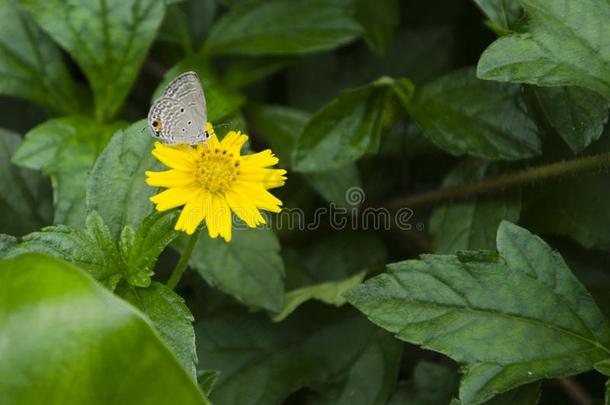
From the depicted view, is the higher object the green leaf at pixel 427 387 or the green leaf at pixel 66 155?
the green leaf at pixel 66 155

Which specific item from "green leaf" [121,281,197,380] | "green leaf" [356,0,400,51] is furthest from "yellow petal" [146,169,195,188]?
"green leaf" [356,0,400,51]

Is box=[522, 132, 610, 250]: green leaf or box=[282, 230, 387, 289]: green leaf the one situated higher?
box=[522, 132, 610, 250]: green leaf

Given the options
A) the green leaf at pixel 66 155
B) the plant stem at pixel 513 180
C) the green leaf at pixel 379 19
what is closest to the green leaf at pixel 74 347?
the green leaf at pixel 66 155

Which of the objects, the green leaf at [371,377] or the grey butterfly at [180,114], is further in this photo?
the green leaf at [371,377]

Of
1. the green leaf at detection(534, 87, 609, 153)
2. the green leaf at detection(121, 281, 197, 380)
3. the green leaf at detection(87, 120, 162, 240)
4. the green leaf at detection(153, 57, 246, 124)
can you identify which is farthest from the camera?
the green leaf at detection(153, 57, 246, 124)

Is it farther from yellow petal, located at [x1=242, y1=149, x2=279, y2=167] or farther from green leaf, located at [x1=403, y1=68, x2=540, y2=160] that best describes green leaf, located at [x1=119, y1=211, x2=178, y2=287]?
green leaf, located at [x1=403, y1=68, x2=540, y2=160]

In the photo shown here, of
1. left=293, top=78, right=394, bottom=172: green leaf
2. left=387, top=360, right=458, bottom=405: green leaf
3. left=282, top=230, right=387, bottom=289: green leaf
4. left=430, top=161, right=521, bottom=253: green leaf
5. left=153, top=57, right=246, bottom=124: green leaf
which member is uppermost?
left=153, top=57, right=246, bottom=124: green leaf

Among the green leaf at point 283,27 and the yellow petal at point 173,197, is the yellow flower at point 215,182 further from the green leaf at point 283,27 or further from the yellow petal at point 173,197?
the green leaf at point 283,27

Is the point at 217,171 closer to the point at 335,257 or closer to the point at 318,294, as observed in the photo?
the point at 318,294
